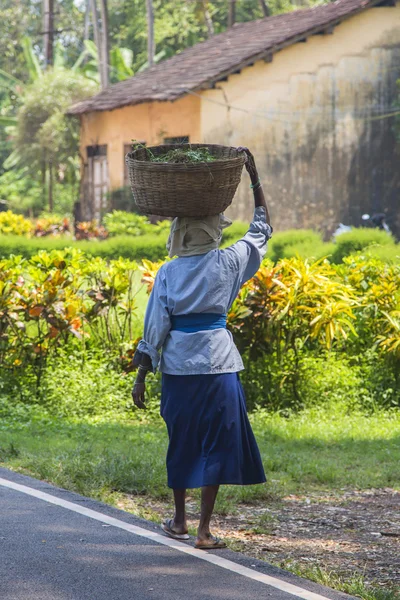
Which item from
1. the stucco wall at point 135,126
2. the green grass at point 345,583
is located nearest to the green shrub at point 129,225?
the stucco wall at point 135,126

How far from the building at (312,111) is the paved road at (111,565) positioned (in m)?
18.8

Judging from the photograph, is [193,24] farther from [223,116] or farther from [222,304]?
[222,304]

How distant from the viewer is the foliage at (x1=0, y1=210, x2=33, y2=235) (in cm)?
2568

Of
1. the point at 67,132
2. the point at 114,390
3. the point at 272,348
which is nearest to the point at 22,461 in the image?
the point at 114,390

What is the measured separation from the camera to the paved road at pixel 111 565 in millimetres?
4562

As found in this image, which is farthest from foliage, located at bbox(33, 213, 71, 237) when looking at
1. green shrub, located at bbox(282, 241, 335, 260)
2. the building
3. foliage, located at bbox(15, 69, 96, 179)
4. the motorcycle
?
green shrub, located at bbox(282, 241, 335, 260)

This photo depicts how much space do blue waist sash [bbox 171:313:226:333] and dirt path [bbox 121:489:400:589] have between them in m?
1.17

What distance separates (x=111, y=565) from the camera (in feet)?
16.2

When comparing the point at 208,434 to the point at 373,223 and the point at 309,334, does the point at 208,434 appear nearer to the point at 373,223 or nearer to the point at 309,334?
the point at 309,334

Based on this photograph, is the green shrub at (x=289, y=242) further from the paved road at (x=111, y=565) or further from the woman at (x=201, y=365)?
the woman at (x=201, y=365)

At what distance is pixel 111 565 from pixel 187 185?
1.91m

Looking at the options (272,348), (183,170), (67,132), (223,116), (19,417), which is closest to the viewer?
(183,170)

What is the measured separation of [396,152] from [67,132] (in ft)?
40.3

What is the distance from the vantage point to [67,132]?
109 feet
